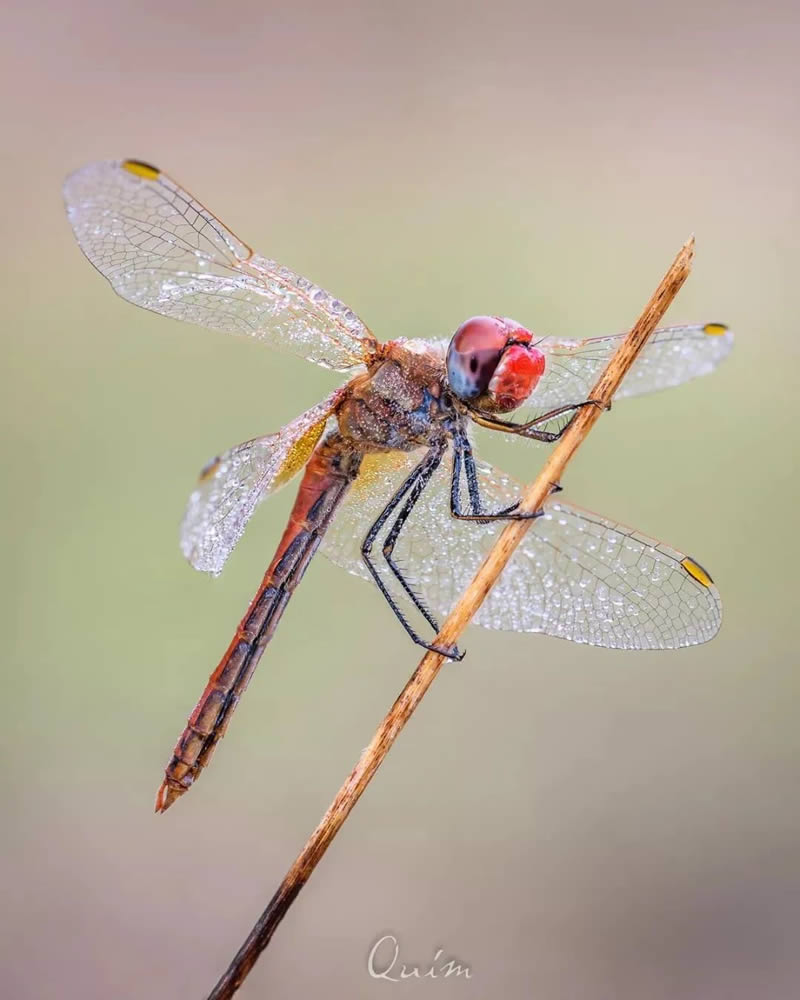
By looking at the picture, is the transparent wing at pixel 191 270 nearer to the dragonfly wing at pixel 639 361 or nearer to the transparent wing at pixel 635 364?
the transparent wing at pixel 635 364

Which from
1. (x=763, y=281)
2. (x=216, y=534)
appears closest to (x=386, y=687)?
(x=216, y=534)

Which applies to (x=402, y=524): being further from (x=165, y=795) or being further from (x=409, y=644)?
(x=409, y=644)

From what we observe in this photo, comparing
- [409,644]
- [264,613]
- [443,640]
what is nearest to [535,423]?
[443,640]

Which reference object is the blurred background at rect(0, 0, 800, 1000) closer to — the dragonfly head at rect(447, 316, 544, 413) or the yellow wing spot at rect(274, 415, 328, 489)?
the yellow wing spot at rect(274, 415, 328, 489)

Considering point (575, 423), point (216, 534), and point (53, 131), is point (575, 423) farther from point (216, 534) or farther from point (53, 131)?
point (53, 131)

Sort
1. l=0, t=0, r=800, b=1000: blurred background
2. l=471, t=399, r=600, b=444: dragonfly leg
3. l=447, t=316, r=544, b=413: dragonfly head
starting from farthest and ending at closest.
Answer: l=0, t=0, r=800, b=1000: blurred background
l=447, t=316, r=544, b=413: dragonfly head
l=471, t=399, r=600, b=444: dragonfly leg

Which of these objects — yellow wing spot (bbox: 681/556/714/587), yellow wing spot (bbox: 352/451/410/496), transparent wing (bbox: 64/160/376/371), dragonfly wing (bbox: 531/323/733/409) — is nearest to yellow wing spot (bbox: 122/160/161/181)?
transparent wing (bbox: 64/160/376/371)
